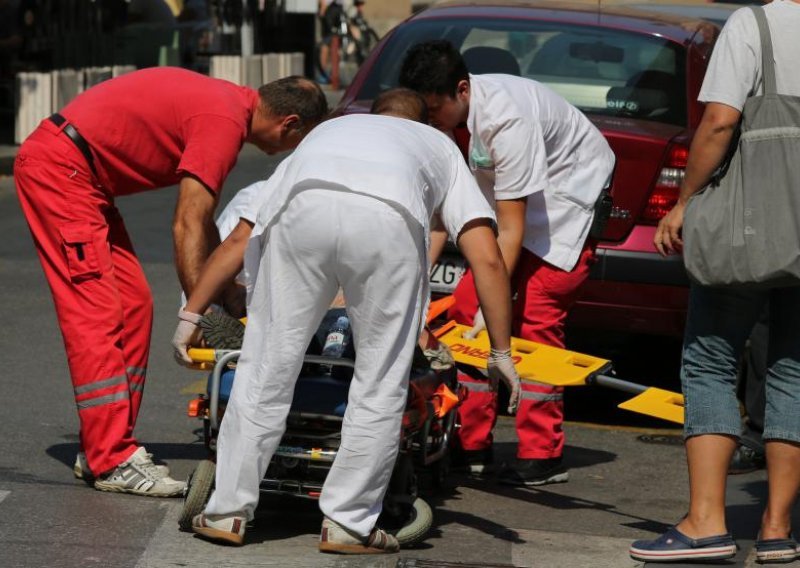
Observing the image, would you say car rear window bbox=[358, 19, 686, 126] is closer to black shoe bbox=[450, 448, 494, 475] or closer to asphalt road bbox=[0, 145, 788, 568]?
asphalt road bbox=[0, 145, 788, 568]

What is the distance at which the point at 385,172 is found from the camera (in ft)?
15.0

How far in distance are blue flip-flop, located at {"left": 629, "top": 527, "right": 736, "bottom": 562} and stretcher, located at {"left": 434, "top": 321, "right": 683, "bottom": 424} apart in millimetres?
455

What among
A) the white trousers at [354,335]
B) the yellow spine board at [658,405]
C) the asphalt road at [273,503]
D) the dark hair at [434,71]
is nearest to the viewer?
the white trousers at [354,335]

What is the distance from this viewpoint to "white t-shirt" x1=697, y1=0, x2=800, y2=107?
4566mm

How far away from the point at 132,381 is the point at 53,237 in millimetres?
579

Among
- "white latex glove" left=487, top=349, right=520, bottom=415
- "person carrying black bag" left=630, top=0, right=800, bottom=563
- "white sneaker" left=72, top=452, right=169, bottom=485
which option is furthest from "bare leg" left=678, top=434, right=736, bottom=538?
"white sneaker" left=72, top=452, right=169, bottom=485

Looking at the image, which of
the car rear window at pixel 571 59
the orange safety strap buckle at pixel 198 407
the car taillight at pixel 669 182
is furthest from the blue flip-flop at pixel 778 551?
the car rear window at pixel 571 59

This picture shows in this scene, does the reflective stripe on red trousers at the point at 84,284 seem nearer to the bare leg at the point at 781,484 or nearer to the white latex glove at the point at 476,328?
the white latex glove at the point at 476,328

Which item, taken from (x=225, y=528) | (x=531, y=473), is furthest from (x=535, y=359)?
(x=225, y=528)

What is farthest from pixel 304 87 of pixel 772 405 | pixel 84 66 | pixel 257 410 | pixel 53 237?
pixel 84 66

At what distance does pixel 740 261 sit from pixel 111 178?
7.33 feet

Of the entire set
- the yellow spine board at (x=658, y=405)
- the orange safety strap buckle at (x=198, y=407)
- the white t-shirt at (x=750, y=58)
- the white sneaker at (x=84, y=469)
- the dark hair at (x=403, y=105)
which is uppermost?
the white t-shirt at (x=750, y=58)

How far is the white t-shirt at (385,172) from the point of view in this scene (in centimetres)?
455

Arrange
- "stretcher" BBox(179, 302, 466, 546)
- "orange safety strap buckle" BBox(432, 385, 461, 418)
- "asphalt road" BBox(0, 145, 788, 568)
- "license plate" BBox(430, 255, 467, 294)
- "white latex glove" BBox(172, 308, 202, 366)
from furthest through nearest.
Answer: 1. "license plate" BBox(430, 255, 467, 294)
2. "orange safety strap buckle" BBox(432, 385, 461, 418)
3. "white latex glove" BBox(172, 308, 202, 366)
4. "stretcher" BBox(179, 302, 466, 546)
5. "asphalt road" BBox(0, 145, 788, 568)
